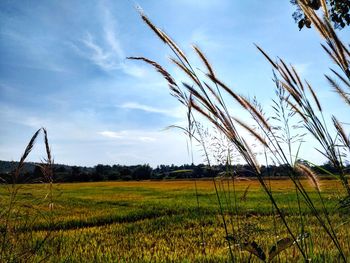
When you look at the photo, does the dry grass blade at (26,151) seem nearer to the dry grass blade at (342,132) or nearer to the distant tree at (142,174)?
the dry grass blade at (342,132)

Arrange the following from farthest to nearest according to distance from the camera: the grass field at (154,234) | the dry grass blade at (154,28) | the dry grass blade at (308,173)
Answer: the grass field at (154,234)
the dry grass blade at (308,173)
the dry grass blade at (154,28)

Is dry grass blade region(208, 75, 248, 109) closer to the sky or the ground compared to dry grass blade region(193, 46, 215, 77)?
closer to the ground

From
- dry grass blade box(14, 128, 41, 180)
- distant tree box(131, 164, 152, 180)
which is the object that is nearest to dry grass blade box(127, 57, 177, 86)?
dry grass blade box(14, 128, 41, 180)

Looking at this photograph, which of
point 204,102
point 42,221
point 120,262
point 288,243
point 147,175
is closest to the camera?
point 204,102

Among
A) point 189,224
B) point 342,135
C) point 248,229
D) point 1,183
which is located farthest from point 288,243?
point 189,224

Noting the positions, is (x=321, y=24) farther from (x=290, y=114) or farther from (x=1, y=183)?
(x=1, y=183)

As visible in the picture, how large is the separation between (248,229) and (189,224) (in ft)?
25.9

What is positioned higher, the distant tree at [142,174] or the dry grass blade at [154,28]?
the distant tree at [142,174]

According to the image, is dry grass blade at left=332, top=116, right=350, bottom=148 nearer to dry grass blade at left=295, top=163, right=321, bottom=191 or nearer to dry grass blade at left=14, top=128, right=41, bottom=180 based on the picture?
dry grass blade at left=295, top=163, right=321, bottom=191

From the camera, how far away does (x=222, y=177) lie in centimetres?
294

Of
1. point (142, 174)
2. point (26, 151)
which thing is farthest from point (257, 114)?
point (142, 174)

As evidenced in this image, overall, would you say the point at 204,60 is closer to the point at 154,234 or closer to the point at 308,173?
the point at 308,173

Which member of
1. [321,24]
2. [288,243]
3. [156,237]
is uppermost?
[321,24]

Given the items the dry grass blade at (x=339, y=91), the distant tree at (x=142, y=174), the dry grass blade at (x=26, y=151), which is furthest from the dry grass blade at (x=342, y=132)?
the distant tree at (x=142, y=174)
